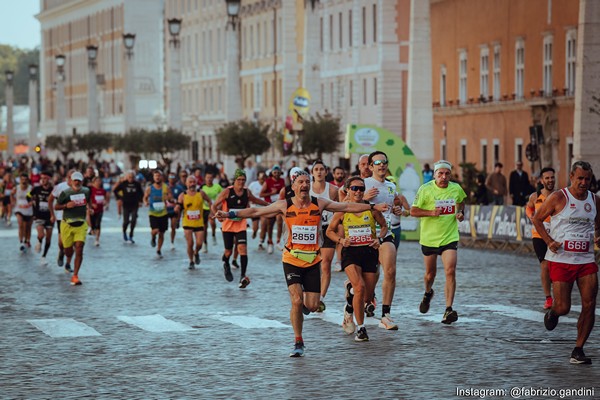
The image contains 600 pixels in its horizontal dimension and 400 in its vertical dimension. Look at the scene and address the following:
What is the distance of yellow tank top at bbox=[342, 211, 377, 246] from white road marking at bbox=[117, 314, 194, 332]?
2.17 metres

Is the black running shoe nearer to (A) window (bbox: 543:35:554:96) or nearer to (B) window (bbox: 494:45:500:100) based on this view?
(A) window (bbox: 543:35:554:96)

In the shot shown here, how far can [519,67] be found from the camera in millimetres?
59094

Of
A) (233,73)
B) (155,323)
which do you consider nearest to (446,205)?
(155,323)

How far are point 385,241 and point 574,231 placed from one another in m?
3.86

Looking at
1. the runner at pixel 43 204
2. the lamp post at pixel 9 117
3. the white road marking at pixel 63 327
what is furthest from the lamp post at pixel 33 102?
the white road marking at pixel 63 327

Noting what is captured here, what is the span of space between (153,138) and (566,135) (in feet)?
138

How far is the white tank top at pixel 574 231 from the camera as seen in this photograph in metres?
16.0

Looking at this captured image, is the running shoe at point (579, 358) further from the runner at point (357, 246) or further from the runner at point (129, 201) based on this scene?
the runner at point (129, 201)

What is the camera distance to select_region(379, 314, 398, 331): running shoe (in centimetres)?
1889

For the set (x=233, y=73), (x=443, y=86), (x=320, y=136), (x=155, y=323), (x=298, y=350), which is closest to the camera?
(x=298, y=350)

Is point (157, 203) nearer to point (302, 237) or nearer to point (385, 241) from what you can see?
point (385, 241)

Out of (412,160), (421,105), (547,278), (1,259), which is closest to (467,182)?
(421,105)

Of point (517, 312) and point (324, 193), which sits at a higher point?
point (324, 193)

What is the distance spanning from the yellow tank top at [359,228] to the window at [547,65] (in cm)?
3772
